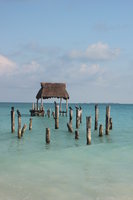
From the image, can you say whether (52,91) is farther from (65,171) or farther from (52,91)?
(65,171)

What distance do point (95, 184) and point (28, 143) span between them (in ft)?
33.0

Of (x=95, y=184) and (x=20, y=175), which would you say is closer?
(x=95, y=184)

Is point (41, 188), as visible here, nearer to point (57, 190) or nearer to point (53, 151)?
point (57, 190)

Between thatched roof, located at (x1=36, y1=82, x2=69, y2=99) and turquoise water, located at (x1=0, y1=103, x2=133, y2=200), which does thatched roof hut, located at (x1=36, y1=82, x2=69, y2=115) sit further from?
turquoise water, located at (x1=0, y1=103, x2=133, y2=200)

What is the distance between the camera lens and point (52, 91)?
153 ft

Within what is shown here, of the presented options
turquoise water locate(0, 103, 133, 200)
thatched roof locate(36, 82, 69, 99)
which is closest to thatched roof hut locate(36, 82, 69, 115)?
thatched roof locate(36, 82, 69, 99)

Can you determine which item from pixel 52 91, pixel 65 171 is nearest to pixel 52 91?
pixel 52 91

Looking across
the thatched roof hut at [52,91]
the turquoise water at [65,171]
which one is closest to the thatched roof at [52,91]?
the thatched roof hut at [52,91]

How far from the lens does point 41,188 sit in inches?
432

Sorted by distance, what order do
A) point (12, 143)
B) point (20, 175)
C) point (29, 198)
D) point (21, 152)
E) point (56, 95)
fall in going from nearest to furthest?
point (29, 198) → point (20, 175) → point (21, 152) → point (12, 143) → point (56, 95)

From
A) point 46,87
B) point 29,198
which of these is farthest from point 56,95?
point 29,198

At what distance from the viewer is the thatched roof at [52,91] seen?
46.3 meters

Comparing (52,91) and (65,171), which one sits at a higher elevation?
(52,91)

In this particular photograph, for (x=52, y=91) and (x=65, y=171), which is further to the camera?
(x=52, y=91)
